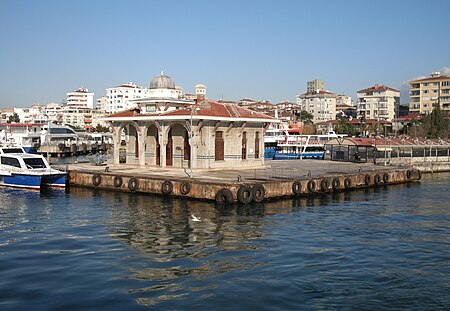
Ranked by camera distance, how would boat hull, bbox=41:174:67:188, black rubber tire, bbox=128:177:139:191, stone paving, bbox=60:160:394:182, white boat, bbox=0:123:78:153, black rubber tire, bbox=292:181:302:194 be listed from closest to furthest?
black rubber tire, bbox=292:181:302:194
stone paving, bbox=60:160:394:182
black rubber tire, bbox=128:177:139:191
boat hull, bbox=41:174:67:188
white boat, bbox=0:123:78:153

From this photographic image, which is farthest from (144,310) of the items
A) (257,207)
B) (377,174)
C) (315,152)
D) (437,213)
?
(315,152)

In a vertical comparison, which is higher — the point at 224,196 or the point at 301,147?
the point at 301,147

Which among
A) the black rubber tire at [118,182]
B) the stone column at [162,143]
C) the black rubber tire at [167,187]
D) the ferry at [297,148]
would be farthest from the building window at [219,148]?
the ferry at [297,148]

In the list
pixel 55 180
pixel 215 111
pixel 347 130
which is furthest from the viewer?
pixel 347 130

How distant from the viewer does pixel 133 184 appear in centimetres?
4050

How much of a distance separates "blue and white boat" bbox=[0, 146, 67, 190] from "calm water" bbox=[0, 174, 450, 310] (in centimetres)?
584

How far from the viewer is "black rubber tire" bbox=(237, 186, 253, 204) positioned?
1371 inches

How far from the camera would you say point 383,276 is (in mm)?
19203

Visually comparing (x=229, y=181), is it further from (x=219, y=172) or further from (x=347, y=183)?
(x=347, y=183)

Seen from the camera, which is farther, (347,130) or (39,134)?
(347,130)

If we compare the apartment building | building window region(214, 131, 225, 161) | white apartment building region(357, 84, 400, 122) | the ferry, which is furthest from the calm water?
white apartment building region(357, 84, 400, 122)

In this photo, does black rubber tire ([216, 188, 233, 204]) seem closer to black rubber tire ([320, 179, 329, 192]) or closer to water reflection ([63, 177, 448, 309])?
water reflection ([63, 177, 448, 309])

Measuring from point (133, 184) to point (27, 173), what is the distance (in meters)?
9.43

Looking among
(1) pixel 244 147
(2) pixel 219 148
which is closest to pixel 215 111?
(2) pixel 219 148
